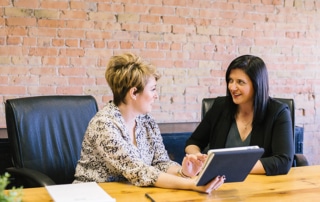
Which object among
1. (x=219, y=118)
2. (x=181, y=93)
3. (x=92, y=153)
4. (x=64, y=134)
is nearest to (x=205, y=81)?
(x=181, y=93)

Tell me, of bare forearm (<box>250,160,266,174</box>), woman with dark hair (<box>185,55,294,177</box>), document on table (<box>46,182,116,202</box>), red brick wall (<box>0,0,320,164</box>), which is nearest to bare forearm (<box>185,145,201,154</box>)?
woman with dark hair (<box>185,55,294,177</box>)

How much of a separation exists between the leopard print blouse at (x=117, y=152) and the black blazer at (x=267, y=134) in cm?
44

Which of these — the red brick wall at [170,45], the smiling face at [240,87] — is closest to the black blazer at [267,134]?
the smiling face at [240,87]

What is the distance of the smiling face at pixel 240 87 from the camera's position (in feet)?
7.88

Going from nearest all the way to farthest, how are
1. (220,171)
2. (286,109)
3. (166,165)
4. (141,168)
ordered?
(220,171), (141,168), (166,165), (286,109)

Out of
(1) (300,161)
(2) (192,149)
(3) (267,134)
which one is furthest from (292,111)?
(2) (192,149)

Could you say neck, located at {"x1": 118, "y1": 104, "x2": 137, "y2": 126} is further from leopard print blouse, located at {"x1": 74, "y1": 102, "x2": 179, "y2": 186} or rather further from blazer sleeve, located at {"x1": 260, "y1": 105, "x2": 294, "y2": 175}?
blazer sleeve, located at {"x1": 260, "y1": 105, "x2": 294, "y2": 175}

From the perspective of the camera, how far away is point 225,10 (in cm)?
372

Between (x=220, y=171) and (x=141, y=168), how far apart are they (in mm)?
325

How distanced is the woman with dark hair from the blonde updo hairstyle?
1.94 ft

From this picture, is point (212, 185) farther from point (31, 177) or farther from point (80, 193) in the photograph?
point (31, 177)

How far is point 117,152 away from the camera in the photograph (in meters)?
1.87

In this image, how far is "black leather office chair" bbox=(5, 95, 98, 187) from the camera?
7.56ft

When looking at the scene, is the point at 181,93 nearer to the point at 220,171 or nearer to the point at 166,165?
the point at 166,165
